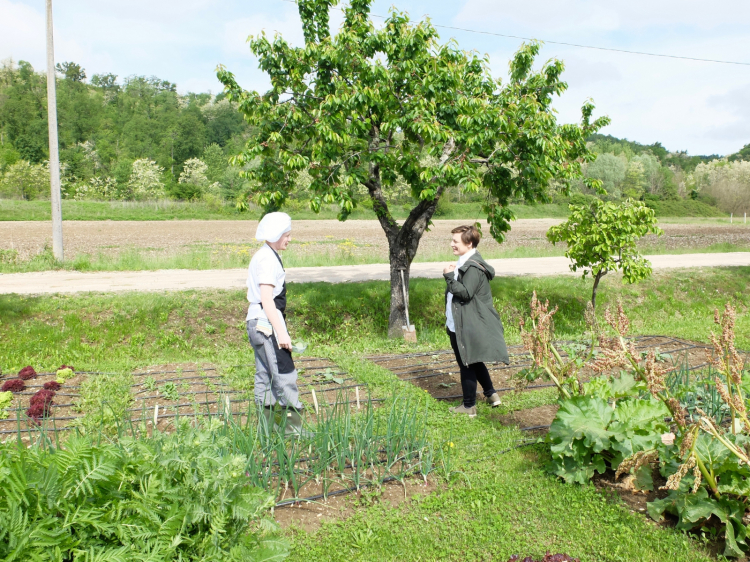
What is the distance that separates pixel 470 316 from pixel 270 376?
5.81 feet

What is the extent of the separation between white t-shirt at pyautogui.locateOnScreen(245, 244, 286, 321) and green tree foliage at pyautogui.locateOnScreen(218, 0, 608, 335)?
285 centimetres

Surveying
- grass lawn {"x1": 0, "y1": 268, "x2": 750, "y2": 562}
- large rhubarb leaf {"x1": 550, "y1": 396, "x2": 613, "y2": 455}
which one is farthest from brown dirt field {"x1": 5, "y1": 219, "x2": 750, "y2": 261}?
large rhubarb leaf {"x1": 550, "y1": 396, "x2": 613, "y2": 455}

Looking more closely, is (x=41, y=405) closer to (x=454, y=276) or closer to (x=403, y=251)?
(x=454, y=276)

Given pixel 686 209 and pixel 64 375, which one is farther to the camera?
pixel 686 209

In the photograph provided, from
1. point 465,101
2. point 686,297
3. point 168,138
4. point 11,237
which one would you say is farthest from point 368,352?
point 168,138

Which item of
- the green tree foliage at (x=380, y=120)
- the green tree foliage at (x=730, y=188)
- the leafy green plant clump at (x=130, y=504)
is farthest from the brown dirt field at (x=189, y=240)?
the green tree foliage at (x=730, y=188)

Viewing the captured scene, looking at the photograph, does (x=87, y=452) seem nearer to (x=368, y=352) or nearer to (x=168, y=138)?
(x=368, y=352)

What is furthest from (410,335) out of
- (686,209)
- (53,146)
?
(686,209)

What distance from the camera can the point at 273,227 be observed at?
13.5 feet

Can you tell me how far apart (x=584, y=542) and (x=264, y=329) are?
246 centimetres

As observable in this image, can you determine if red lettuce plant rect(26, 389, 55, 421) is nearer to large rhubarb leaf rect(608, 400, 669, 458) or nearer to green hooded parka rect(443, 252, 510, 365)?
green hooded parka rect(443, 252, 510, 365)

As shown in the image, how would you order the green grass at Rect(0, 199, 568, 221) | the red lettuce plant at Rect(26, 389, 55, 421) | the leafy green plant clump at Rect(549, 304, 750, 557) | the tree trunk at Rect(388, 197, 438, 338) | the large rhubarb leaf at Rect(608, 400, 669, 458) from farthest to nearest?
the green grass at Rect(0, 199, 568, 221), the tree trunk at Rect(388, 197, 438, 338), the red lettuce plant at Rect(26, 389, 55, 421), the large rhubarb leaf at Rect(608, 400, 669, 458), the leafy green plant clump at Rect(549, 304, 750, 557)

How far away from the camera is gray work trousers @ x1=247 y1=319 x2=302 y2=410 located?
163 inches

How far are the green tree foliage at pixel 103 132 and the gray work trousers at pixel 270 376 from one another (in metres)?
59.1
